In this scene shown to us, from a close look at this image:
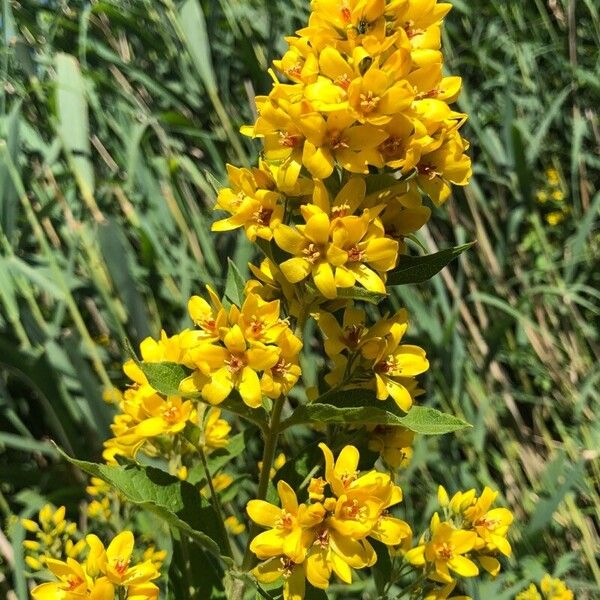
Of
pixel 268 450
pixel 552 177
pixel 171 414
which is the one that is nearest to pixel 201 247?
pixel 171 414

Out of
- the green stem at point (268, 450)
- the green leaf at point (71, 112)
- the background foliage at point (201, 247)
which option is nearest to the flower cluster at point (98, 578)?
the green stem at point (268, 450)

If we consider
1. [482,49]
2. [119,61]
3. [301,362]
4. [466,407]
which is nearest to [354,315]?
[301,362]

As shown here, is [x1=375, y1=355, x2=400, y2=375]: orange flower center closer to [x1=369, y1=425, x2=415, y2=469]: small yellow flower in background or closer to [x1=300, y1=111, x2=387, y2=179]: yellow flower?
[x1=369, y1=425, x2=415, y2=469]: small yellow flower in background

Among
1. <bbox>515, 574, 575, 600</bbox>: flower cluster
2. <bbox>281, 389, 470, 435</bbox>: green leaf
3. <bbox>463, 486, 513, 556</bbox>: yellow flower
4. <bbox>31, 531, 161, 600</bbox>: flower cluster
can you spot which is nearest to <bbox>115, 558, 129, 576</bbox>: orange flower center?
<bbox>31, 531, 161, 600</bbox>: flower cluster

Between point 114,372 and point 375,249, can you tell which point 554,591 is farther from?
point 114,372

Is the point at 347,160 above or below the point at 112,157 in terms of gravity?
below

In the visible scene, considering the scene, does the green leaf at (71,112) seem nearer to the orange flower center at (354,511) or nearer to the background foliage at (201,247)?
the background foliage at (201,247)
